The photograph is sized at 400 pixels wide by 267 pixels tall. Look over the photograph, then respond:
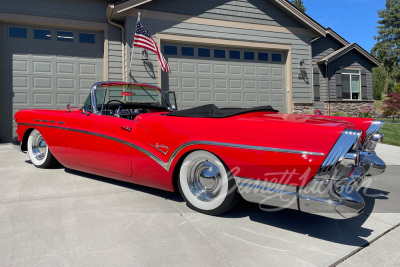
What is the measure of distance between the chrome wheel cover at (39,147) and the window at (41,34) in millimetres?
5024

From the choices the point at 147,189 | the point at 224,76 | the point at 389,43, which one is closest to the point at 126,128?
the point at 147,189

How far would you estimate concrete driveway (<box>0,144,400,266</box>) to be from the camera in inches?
76.0

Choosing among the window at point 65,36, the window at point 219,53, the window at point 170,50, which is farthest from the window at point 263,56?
the window at point 65,36

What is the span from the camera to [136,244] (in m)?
2.11

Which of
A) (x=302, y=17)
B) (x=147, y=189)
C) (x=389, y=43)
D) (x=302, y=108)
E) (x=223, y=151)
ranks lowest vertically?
(x=147, y=189)

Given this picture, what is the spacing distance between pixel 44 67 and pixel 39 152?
4.69 m

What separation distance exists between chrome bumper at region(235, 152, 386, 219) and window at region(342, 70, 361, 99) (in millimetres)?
12757

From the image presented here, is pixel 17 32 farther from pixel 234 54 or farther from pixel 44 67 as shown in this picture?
pixel 234 54

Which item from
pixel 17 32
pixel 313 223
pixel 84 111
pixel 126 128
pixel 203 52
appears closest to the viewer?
pixel 313 223

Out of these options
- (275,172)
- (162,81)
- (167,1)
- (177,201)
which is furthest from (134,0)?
(275,172)

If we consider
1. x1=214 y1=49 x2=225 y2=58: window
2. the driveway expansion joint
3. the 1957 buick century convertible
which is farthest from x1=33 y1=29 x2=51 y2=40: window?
the driveway expansion joint

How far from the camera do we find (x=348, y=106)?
44.8ft

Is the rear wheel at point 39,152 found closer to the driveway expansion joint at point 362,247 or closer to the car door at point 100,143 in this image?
the car door at point 100,143

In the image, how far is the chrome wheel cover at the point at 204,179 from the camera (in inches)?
102
